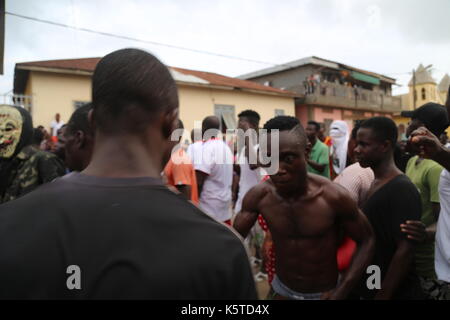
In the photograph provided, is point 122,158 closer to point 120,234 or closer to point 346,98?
point 120,234

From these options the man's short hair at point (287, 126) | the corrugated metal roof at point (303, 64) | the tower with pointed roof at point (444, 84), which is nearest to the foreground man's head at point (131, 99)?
the man's short hair at point (287, 126)

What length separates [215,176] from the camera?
4141 mm

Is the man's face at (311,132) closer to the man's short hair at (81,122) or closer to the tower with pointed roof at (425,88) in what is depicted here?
the man's short hair at (81,122)

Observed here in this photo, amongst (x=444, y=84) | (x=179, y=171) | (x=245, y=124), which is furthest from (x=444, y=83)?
(x=179, y=171)

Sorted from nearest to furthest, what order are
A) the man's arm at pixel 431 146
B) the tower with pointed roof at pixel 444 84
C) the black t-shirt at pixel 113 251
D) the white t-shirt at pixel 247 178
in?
the black t-shirt at pixel 113 251 < the man's arm at pixel 431 146 < the white t-shirt at pixel 247 178 < the tower with pointed roof at pixel 444 84

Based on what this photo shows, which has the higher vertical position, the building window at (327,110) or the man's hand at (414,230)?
the building window at (327,110)

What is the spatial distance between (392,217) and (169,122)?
1.87 metres

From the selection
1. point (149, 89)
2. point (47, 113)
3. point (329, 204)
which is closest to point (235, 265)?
point (149, 89)

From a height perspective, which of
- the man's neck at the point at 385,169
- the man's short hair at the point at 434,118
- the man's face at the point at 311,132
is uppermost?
the man's face at the point at 311,132

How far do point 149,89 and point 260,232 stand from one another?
4.09 metres

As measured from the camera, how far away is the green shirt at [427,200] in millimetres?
2418

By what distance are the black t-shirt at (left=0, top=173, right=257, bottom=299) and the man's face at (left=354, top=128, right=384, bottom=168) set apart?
6.53 feet

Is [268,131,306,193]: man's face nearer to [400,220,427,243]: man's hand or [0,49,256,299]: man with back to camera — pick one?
[400,220,427,243]: man's hand

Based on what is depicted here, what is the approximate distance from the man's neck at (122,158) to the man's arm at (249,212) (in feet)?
5.08
